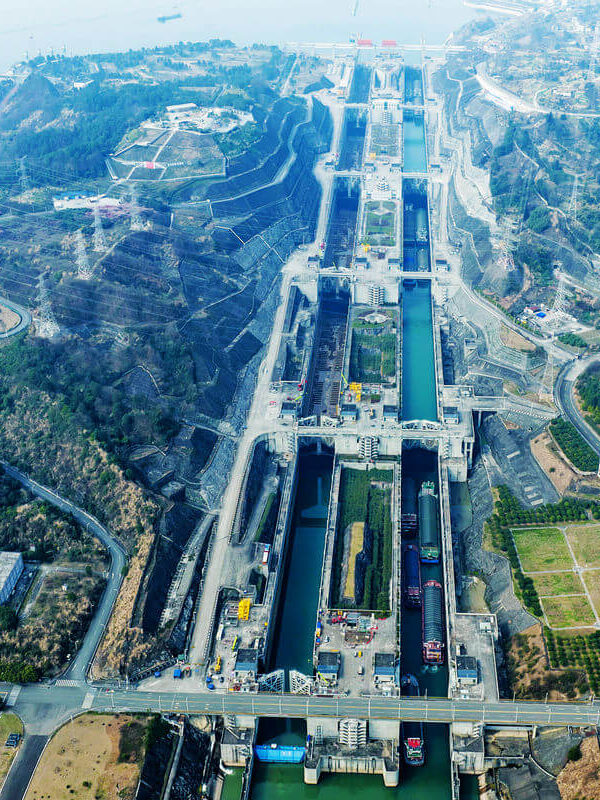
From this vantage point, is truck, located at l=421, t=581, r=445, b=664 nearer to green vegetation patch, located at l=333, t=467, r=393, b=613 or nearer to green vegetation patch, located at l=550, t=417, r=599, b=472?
green vegetation patch, located at l=333, t=467, r=393, b=613

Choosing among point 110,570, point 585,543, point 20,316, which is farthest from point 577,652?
point 20,316

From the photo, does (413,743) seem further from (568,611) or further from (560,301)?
(560,301)

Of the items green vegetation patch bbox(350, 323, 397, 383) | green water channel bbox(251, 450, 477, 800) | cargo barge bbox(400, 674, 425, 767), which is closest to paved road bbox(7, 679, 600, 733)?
cargo barge bbox(400, 674, 425, 767)

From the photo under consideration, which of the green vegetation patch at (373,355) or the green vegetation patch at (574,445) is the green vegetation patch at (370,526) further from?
the green vegetation patch at (373,355)

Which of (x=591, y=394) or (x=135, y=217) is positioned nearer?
(x=591, y=394)

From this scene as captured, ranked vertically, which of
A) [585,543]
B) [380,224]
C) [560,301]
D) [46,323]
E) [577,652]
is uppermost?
[380,224]

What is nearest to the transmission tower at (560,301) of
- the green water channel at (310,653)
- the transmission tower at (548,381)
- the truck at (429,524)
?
the transmission tower at (548,381)
